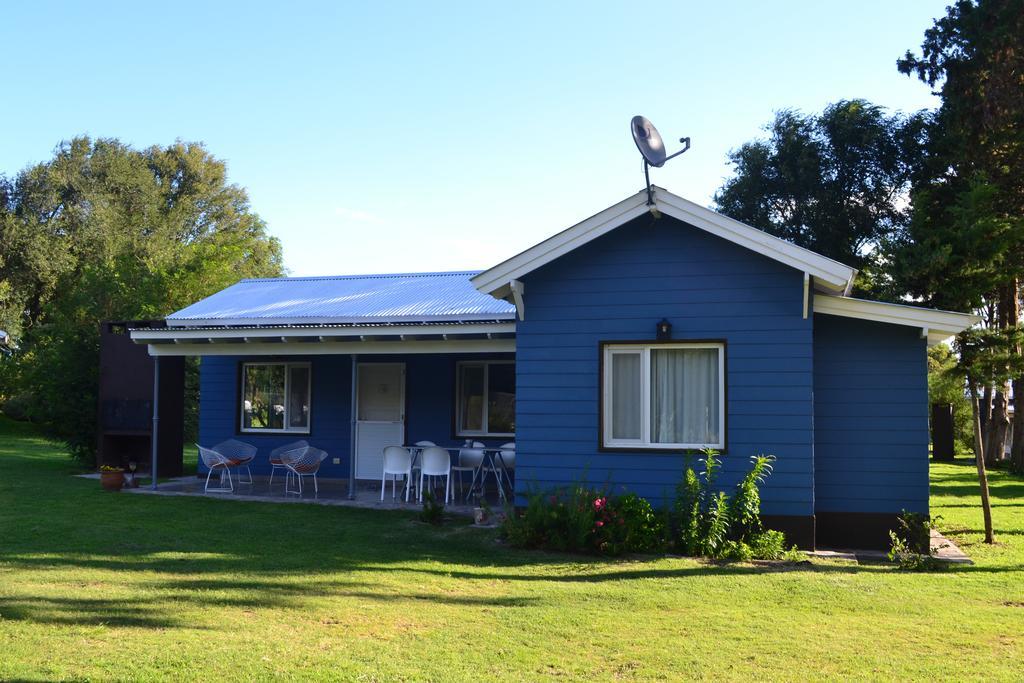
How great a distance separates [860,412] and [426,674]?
643cm

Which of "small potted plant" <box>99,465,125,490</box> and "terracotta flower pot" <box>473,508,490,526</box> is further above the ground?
"small potted plant" <box>99,465,125,490</box>

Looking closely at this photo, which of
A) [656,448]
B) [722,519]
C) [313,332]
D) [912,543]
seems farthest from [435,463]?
[912,543]

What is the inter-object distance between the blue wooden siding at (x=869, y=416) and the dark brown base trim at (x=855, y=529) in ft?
0.22

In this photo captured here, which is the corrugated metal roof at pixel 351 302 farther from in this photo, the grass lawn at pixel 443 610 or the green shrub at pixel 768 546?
the green shrub at pixel 768 546

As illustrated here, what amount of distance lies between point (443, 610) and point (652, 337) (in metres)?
4.20

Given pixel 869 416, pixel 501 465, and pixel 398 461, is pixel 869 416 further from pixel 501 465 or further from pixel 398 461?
pixel 398 461

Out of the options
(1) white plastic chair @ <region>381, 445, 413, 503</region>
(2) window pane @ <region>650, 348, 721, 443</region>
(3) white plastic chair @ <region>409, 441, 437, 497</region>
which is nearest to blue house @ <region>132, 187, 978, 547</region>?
(2) window pane @ <region>650, 348, 721, 443</region>

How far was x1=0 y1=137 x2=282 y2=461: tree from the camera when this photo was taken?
16.8 m

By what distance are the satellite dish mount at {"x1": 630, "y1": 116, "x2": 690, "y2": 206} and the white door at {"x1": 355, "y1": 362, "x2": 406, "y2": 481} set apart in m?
6.91

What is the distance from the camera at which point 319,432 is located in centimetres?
1522

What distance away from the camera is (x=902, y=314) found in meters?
9.22

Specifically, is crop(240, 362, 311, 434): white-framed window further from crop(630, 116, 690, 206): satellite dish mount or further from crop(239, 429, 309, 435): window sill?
crop(630, 116, 690, 206): satellite dish mount

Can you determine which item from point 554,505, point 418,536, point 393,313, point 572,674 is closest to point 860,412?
point 554,505

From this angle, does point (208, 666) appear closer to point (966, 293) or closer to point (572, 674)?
point (572, 674)
